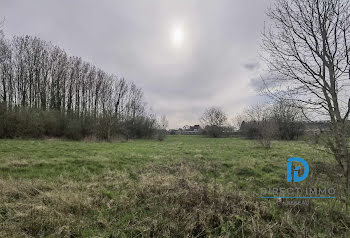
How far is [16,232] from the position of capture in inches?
79.6

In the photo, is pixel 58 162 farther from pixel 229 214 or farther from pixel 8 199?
pixel 229 214

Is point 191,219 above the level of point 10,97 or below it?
below

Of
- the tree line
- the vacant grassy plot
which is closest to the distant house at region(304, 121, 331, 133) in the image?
the vacant grassy plot

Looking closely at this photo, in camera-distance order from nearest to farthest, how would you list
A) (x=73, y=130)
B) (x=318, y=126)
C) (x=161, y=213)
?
(x=161, y=213) < (x=318, y=126) < (x=73, y=130)

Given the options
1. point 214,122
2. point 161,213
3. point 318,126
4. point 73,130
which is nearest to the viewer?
point 161,213

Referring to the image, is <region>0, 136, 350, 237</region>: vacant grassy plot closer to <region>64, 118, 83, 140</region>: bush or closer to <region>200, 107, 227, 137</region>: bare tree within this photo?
<region>64, 118, 83, 140</region>: bush

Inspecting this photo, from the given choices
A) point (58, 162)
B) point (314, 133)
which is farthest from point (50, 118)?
point (314, 133)

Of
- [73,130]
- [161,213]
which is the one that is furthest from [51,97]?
[161,213]

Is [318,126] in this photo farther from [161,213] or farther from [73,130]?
[73,130]

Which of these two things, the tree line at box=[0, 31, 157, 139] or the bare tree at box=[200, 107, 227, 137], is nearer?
the tree line at box=[0, 31, 157, 139]

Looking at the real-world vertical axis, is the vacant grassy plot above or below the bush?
below

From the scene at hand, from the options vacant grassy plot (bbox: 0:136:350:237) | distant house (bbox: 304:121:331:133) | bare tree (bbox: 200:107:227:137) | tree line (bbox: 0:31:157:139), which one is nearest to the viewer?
vacant grassy plot (bbox: 0:136:350:237)

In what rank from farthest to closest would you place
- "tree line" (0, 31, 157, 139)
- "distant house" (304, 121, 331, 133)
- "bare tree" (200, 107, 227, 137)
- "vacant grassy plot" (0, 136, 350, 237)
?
"bare tree" (200, 107, 227, 137) → "tree line" (0, 31, 157, 139) → "distant house" (304, 121, 331, 133) → "vacant grassy plot" (0, 136, 350, 237)

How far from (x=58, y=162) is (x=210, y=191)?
592 centimetres
